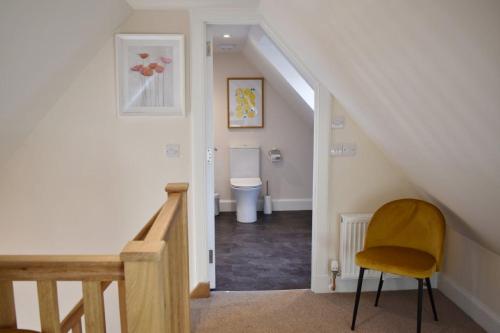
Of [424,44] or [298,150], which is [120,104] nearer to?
[424,44]

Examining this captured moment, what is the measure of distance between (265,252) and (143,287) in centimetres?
295

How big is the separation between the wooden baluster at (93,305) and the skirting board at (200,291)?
70.3 inches

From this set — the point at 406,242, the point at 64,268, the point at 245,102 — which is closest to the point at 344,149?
the point at 406,242

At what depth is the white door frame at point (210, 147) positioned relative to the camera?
2.85m

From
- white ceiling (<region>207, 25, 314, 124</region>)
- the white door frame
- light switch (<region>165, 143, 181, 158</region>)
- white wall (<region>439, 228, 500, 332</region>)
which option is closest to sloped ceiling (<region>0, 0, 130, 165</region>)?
the white door frame

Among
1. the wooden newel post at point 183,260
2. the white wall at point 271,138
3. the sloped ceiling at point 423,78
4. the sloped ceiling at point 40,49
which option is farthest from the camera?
the white wall at point 271,138

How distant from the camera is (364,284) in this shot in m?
3.12

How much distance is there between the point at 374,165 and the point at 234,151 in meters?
2.49

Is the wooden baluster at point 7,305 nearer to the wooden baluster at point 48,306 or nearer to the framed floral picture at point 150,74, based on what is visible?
the wooden baluster at point 48,306

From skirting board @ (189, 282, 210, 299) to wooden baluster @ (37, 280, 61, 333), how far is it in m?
1.80

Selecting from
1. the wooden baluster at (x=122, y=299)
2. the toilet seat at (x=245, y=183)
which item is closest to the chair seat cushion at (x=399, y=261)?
the wooden baluster at (x=122, y=299)

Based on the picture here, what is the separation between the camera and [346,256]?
3.02 metres

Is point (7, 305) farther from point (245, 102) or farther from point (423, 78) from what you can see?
point (245, 102)

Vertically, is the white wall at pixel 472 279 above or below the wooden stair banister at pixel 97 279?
below
